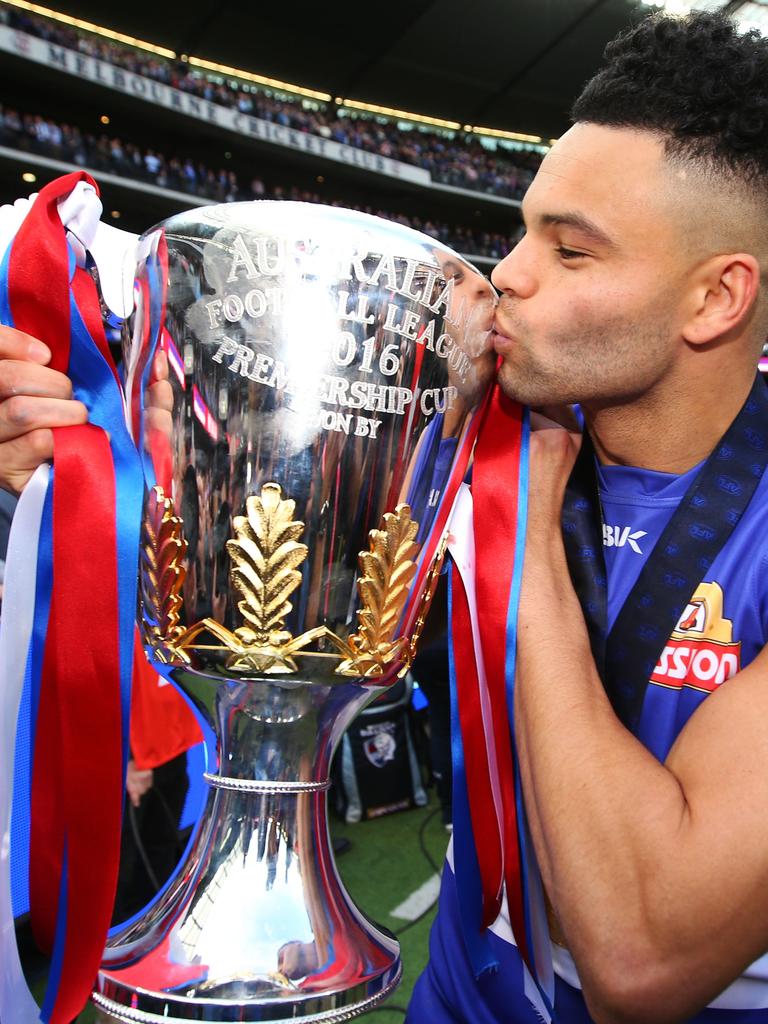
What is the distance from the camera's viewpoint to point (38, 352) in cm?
97

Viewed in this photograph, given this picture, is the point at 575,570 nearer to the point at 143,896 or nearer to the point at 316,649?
the point at 316,649

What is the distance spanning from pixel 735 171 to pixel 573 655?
0.63 m

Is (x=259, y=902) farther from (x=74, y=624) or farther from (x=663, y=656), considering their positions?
(x=663, y=656)

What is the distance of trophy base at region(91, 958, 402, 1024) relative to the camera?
0.82m

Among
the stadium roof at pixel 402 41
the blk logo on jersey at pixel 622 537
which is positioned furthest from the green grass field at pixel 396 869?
the stadium roof at pixel 402 41

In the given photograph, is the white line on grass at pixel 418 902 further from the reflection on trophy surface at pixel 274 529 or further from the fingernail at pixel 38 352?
the fingernail at pixel 38 352

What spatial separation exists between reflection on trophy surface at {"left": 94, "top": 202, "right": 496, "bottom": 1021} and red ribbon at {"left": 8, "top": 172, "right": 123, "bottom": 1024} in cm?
5

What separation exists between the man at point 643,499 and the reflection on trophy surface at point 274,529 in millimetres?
192

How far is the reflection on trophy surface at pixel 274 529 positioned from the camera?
848mm

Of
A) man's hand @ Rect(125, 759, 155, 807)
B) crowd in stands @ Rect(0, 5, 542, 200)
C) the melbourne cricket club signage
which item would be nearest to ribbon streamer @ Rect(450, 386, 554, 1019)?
man's hand @ Rect(125, 759, 155, 807)

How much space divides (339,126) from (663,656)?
840 inches

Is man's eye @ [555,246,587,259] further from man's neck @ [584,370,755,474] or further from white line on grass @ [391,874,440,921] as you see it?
white line on grass @ [391,874,440,921]

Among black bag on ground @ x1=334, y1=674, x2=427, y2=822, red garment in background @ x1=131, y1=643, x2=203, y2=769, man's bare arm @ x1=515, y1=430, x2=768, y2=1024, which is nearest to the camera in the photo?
man's bare arm @ x1=515, y1=430, x2=768, y2=1024

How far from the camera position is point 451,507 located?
105 cm
